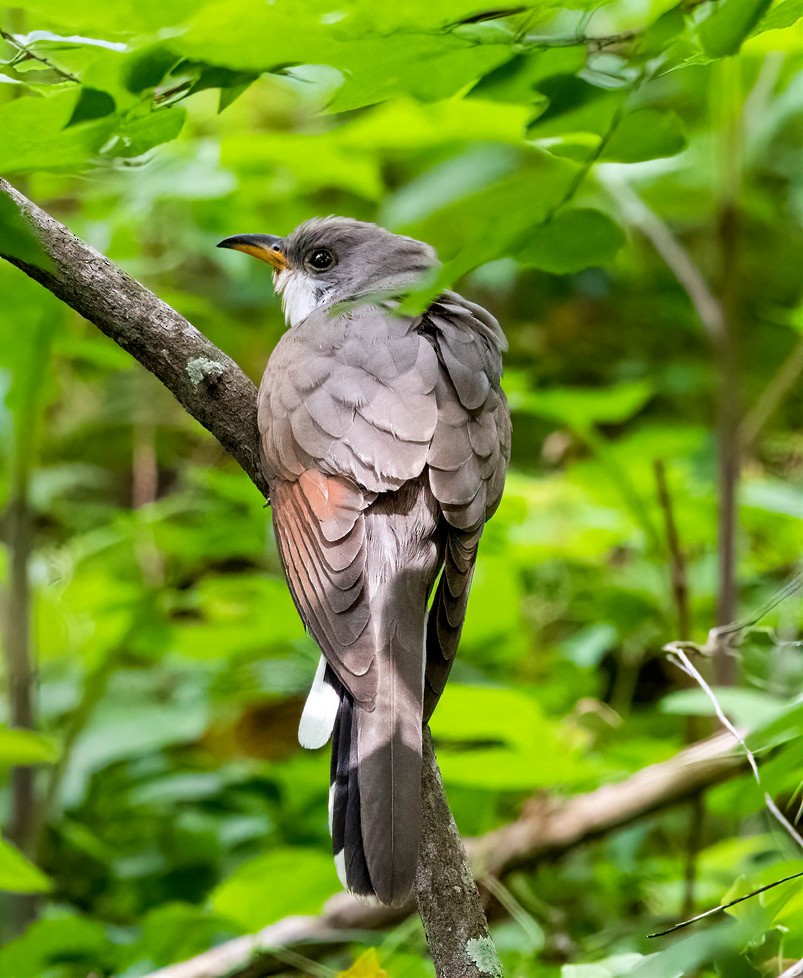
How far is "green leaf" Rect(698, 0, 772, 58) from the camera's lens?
0.93 m

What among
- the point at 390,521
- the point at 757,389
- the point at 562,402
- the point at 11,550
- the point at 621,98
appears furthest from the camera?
the point at 757,389

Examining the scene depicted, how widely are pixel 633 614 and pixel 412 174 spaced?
336 cm

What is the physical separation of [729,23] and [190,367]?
1062 mm

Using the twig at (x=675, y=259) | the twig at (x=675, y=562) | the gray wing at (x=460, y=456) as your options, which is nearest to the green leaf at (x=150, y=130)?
the gray wing at (x=460, y=456)

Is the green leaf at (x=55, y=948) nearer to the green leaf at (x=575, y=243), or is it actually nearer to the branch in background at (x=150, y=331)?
the branch in background at (x=150, y=331)

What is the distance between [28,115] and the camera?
3.94 feet

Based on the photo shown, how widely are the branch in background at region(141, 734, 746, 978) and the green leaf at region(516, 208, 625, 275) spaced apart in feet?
4.51

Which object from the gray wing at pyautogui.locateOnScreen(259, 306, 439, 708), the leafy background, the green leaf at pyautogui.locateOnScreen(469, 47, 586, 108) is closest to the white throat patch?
the leafy background

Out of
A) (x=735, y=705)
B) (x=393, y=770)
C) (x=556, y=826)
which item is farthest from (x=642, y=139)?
(x=556, y=826)

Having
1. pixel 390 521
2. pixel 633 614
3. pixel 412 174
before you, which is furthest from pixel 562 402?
pixel 412 174

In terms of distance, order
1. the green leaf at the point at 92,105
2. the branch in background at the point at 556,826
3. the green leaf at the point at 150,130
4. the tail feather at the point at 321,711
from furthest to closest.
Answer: the branch in background at the point at 556,826
the tail feather at the point at 321,711
the green leaf at the point at 150,130
the green leaf at the point at 92,105

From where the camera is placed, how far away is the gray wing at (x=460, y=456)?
1956mm

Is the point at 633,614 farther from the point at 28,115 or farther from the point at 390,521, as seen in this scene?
the point at 28,115

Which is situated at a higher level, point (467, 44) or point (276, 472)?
point (467, 44)
